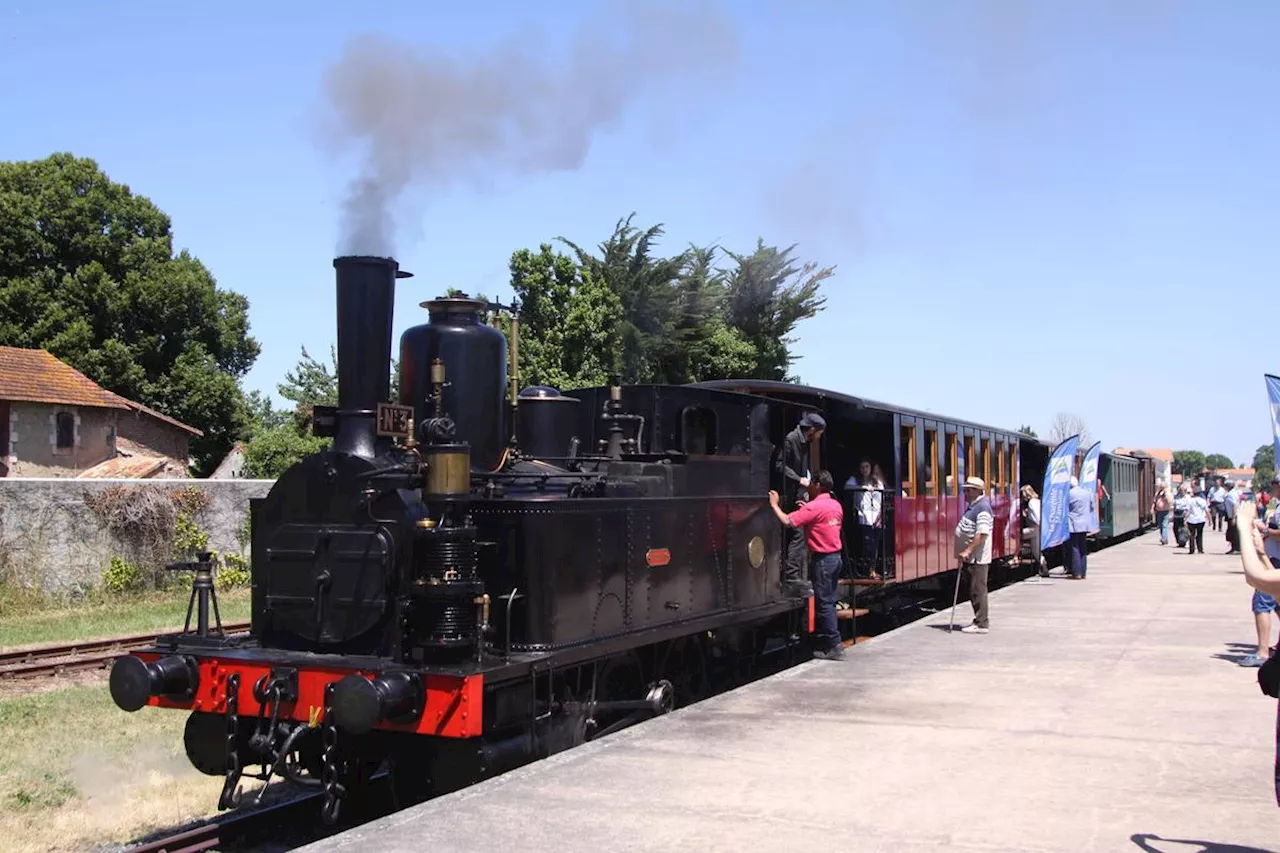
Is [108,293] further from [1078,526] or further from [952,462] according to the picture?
[1078,526]

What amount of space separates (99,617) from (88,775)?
7.95 m

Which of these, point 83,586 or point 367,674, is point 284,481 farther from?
point 83,586

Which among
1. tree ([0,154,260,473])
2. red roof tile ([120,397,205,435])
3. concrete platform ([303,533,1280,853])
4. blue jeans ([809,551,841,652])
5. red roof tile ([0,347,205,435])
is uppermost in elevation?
tree ([0,154,260,473])

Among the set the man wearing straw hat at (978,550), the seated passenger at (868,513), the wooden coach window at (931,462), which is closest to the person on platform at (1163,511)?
the wooden coach window at (931,462)

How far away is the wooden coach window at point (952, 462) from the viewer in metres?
15.3

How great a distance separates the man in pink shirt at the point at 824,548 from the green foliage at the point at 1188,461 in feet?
413

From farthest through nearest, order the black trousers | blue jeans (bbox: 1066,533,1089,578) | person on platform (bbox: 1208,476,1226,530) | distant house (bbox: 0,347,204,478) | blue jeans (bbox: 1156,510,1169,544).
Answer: person on platform (bbox: 1208,476,1226,530) → blue jeans (bbox: 1156,510,1169,544) → distant house (bbox: 0,347,204,478) → the black trousers → blue jeans (bbox: 1066,533,1089,578)

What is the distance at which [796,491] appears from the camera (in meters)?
9.80

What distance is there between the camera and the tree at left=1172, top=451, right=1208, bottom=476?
126056 mm

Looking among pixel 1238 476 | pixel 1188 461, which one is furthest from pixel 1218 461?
pixel 1238 476

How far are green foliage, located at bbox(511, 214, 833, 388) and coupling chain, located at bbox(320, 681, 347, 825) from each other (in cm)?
1894

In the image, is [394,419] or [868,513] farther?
[868,513]

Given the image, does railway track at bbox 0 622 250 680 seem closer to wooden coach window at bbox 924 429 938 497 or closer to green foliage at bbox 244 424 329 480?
wooden coach window at bbox 924 429 938 497

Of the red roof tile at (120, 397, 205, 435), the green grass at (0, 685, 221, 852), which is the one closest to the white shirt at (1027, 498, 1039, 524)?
the green grass at (0, 685, 221, 852)
